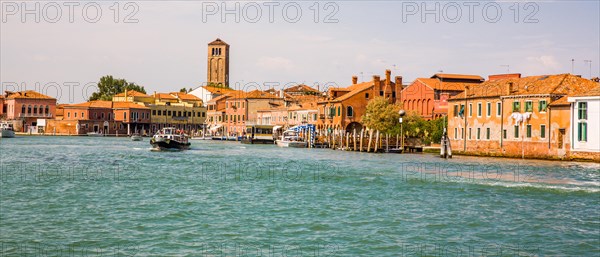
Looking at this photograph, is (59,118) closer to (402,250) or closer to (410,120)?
(410,120)

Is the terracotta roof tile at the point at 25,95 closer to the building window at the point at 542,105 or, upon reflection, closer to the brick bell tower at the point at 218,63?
the brick bell tower at the point at 218,63

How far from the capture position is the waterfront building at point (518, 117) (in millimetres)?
35906

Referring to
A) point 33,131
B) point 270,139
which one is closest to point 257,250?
point 270,139

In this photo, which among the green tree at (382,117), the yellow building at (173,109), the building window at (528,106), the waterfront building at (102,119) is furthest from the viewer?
the yellow building at (173,109)

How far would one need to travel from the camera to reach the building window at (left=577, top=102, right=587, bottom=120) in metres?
34.1

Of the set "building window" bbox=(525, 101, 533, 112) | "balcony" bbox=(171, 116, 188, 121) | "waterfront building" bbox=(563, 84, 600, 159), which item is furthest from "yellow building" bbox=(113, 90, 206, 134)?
"waterfront building" bbox=(563, 84, 600, 159)

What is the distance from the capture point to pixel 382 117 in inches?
1996

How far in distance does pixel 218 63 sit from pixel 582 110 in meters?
91.3

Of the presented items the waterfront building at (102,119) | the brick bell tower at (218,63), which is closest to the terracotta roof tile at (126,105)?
the waterfront building at (102,119)

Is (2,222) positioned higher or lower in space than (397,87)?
lower

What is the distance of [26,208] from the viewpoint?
17156 millimetres

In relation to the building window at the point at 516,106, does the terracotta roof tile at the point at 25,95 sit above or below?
above

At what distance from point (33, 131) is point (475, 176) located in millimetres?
74018

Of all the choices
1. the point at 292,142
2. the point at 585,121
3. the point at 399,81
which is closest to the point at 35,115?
the point at 292,142
